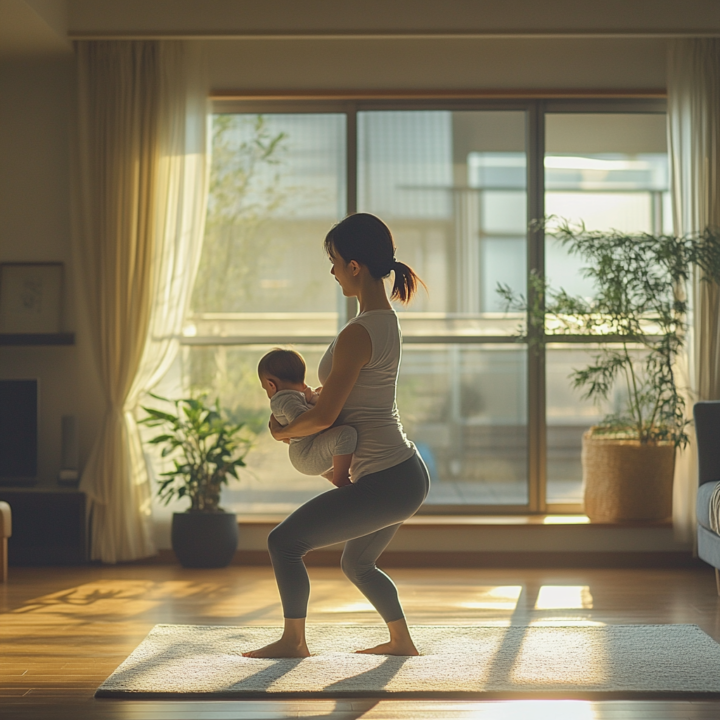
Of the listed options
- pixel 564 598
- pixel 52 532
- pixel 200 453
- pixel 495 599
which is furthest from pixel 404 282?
pixel 52 532

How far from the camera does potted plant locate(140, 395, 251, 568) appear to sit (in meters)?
4.28

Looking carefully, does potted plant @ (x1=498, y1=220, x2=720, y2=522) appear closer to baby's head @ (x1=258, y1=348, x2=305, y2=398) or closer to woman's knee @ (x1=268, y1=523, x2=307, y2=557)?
baby's head @ (x1=258, y1=348, x2=305, y2=398)

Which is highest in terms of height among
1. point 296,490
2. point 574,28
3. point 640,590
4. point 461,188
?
point 574,28

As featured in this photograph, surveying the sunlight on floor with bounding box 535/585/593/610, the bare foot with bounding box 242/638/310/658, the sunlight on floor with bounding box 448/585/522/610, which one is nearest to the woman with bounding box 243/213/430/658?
the bare foot with bounding box 242/638/310/658

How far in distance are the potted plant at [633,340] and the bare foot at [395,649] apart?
1943 millimetres

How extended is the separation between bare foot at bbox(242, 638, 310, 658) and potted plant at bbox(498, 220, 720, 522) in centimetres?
221

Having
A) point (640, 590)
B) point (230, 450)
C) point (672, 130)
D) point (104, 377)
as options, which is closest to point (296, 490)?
point (230, 450)

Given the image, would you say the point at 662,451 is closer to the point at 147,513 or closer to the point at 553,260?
the point at 553,260

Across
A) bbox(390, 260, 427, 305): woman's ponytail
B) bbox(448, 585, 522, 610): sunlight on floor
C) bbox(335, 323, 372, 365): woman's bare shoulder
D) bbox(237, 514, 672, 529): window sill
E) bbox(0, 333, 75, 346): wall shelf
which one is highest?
bbox(390, 260, 427, 305): woman's ponytail

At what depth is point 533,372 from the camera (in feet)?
15.6

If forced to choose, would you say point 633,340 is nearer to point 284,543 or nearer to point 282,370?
point 282,370

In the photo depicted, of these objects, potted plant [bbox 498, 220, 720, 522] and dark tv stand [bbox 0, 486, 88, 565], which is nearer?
potted plant [bbox 498, 220, 720, 522]

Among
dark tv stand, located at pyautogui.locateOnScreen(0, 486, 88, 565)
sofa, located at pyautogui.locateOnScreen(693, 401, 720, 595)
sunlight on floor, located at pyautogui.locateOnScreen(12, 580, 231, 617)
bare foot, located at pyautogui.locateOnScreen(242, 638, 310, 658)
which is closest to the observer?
bare foot, located at pyautogui.locateOnScreen(242, 638, 310, 658)

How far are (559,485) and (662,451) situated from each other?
677mm
